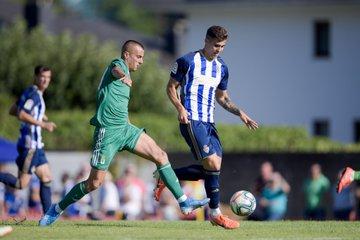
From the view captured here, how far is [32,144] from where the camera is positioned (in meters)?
17.5

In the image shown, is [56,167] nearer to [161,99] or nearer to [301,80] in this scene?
[161,99]

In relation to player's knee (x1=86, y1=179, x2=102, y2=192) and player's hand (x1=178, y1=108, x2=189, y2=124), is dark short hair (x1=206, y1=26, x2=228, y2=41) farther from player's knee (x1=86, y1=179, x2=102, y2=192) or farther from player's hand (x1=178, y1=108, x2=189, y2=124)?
player's knee (x1=86, y1=179, x2=102, y2=192)

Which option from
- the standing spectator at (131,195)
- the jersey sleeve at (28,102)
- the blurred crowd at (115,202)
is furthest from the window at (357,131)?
the jersey sleeve at (28,102)

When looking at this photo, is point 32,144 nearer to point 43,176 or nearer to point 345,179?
point 43,176

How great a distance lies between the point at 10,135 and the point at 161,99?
9.12 m

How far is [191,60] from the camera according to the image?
1516 centimetres

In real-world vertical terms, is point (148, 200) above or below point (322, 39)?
below

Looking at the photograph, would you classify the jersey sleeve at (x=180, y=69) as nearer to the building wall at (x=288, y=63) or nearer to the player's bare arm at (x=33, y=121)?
the player's bare arm at (x=33, y=121)

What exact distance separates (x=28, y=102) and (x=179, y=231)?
3.93 metres

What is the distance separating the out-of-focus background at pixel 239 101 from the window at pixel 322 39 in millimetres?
40

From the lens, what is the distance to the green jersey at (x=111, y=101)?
1439 centimetres

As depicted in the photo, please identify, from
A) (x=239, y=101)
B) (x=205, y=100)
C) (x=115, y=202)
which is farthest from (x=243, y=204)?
(x=239, y=101)

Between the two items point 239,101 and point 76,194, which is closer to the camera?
point 76,194

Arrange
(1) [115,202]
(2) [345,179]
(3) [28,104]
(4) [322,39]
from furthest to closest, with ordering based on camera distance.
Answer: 1. (4) [322,39]
2. (1) [115,202]
3. (3) [28,104]
4. (2) [345,179]
